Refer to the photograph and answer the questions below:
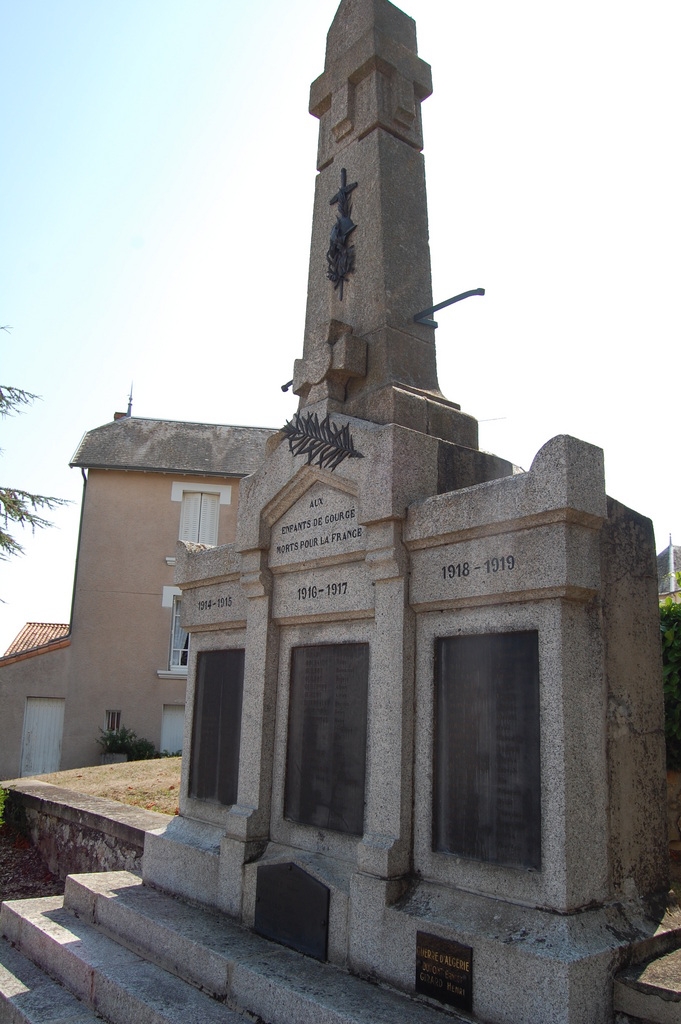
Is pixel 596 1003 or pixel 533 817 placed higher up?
pixel 533 817

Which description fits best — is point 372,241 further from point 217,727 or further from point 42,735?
point 42,735

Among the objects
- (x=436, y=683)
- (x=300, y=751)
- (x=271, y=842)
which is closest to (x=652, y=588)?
(x=436, y=683)

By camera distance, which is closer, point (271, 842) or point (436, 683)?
point (436, 683)

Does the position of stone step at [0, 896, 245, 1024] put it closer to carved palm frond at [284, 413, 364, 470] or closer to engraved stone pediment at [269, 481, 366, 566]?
engraved stone pediment at [269, 481, 366, 566]

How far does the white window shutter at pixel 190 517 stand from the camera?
1916 cm

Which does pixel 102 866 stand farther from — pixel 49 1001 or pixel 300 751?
pixel 300 751

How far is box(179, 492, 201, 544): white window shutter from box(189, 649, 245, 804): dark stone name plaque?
12627 millimetres

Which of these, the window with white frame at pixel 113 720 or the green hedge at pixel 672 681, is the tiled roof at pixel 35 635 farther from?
the green hedge at pixel 672 681

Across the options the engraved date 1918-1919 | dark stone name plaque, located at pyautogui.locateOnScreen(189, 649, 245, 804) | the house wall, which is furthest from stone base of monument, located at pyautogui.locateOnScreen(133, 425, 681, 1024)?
the house wall

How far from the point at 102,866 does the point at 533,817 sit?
5654mm

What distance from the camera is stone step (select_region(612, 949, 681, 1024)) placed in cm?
318

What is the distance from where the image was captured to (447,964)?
12.1 ft

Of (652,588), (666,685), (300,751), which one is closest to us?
(652,588)

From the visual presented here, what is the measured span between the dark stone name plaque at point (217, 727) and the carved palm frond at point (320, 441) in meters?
1.80
